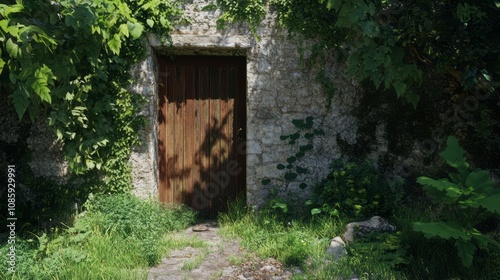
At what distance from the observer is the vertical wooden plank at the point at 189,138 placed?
5711 mm

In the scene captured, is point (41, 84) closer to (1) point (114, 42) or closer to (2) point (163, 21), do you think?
(1) point (114, 42)

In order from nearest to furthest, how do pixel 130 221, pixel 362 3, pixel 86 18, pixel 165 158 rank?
Answer: 1. pixel 86 18
2. pixel 362 3
3. pixel 130 221
4. pixel 165 158

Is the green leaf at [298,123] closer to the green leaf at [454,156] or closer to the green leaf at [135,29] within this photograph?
the green leaf at [454,156]

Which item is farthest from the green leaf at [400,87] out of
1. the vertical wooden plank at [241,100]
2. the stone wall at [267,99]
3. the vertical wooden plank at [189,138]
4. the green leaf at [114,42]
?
the green leaf at [114,42]

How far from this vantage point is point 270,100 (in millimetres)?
5359

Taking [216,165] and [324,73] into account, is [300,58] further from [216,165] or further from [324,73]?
[216,165]

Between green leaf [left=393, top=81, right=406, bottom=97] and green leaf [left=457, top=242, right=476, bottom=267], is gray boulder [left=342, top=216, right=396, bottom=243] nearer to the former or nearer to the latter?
green leaf [left=457, top=242, right=476, bottom=267]

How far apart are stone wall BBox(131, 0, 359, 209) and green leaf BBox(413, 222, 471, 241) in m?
1.90

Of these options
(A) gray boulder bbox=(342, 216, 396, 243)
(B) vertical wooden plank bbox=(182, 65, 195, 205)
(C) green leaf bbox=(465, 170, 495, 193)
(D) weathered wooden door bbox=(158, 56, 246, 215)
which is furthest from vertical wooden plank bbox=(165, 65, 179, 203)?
(C) green leaf bbox=(465, 170, 495, 193)

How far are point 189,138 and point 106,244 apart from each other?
1831 mm

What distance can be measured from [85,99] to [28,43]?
56.0 inches

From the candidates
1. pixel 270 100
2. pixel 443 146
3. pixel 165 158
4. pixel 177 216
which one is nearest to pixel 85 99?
pixel 165 158

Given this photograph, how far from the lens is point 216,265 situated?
13.8ft

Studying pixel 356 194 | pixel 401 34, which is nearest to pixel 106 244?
pixel 356 194
